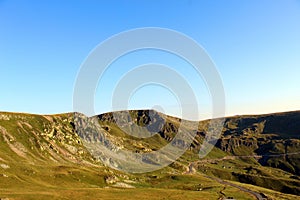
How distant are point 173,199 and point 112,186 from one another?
4080 centimetres

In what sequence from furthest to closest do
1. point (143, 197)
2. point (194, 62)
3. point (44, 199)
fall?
1. point (143, 197)
2. point (44, 199)
3. point (194, 62)

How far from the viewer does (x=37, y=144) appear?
196 metres

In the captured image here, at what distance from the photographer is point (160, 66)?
4628 inches

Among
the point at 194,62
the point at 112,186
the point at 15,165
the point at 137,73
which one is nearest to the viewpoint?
the point at 194,62

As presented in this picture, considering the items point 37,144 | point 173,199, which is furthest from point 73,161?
point 173,199

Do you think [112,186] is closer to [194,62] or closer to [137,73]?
[137,73]

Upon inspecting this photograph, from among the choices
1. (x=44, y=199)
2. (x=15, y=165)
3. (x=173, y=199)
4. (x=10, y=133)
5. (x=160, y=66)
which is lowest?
(x=173, y=199)

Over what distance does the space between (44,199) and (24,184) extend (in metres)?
28.9

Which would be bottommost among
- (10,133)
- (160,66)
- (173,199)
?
(173,199)

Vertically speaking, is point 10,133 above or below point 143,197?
above

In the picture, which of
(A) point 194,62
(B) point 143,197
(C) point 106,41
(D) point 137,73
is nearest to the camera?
(A) point 194,62

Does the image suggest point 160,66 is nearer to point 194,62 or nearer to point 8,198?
point 194,62

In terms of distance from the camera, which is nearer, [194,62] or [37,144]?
[194,62]

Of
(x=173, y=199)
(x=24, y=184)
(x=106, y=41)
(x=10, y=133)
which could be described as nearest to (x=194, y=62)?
(x=106, y=41)
